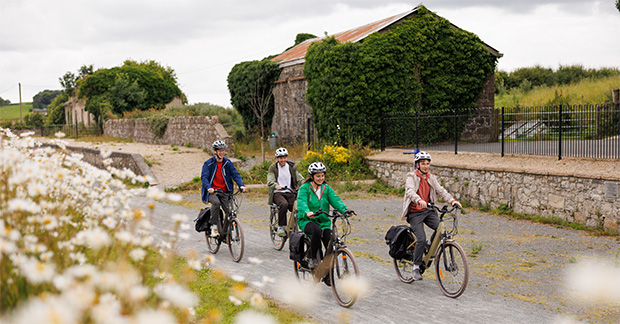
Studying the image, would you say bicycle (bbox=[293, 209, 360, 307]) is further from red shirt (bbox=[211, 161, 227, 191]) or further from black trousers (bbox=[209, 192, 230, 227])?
red shirt (bbox=[211, 161, 227, 191])

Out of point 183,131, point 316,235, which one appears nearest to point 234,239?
point 316,235

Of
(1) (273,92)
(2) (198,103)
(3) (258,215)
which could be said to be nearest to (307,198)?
(3) (258,215)

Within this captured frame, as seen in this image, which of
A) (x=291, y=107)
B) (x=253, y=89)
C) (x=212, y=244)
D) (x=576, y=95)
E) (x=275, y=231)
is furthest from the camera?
(x=253, y=89)

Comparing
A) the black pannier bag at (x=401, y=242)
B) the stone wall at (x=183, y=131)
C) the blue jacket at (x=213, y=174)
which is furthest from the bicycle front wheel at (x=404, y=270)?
the stone wall at (x=183, y=131)

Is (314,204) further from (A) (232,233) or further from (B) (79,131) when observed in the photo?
(B) (79,131)

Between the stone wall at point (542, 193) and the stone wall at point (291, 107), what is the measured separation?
10707mm

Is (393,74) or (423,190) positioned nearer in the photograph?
(423,190)

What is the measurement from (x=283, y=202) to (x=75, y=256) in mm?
6283

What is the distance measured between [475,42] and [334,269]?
20607 mm

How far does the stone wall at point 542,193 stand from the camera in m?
11.0

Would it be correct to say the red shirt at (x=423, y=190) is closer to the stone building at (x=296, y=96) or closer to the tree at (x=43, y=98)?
the stone building at (x=296, y=96)

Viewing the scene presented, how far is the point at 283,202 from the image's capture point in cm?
937

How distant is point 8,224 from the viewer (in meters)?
3.25

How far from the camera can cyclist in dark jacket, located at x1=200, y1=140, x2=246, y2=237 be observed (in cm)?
906
